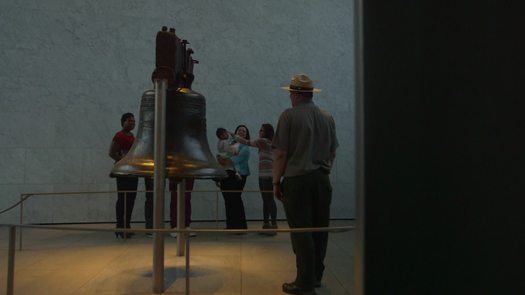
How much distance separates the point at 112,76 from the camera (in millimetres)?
8336

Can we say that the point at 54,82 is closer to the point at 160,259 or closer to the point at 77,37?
the point at 77,37

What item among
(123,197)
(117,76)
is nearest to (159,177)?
(123,197)

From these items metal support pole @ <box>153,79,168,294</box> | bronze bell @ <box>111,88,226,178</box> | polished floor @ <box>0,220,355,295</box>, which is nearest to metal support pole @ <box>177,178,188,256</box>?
polished floor @ <box>0,220,355,295</box>

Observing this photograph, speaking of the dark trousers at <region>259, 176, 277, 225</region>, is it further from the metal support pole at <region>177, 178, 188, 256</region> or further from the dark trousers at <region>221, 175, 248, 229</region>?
the metal support pole at <region>177, 178, 188, 256</region>

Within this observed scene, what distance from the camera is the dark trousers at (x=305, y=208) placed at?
3.54 m

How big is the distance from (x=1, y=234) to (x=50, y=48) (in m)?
3.29

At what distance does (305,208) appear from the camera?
11.8 ft

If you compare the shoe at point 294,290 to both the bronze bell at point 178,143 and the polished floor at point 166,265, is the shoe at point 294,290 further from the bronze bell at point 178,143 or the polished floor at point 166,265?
the bronze bell at point 178,143

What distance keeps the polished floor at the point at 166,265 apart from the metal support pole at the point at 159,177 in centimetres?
19
